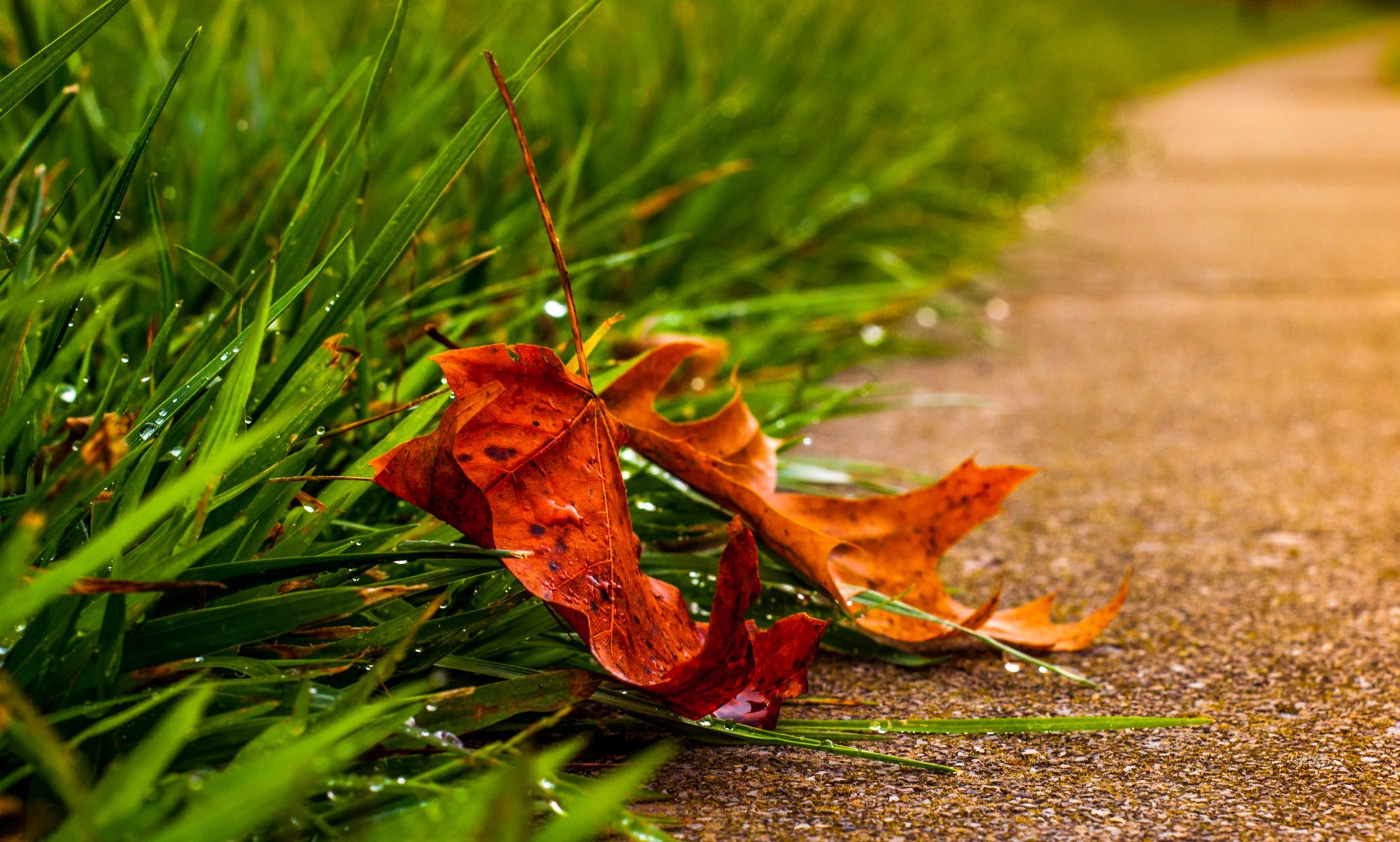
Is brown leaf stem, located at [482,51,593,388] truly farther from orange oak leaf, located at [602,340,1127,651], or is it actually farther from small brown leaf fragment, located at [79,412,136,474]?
small brown leaf fragment, located at [79,412,136,474]

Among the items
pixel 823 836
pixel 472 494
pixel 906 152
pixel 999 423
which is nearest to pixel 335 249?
pixel 472 494

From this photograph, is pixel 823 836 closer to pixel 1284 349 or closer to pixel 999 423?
pixel 999 423

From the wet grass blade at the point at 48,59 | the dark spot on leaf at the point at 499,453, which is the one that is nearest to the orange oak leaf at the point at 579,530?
the dark spot on leaf at the point at 499,453

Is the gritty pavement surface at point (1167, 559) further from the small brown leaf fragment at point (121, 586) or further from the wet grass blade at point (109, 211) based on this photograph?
the wet grass blade at point (109, 211)

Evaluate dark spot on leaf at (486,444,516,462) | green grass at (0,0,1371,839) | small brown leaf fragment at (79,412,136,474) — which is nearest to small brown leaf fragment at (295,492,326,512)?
green grass at (0,0,1371,839)

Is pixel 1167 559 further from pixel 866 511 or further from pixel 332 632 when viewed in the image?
pixel 332 632
